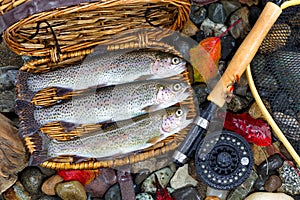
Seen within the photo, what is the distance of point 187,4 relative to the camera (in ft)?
10.9

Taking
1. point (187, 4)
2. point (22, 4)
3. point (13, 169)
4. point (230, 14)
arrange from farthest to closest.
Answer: point (230, 14)
point (13, 169)
point (187, 4)
point (22, 4)

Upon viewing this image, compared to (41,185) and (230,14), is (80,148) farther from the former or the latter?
(230,14)

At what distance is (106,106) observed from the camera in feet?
11.9

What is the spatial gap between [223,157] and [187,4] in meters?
1.09

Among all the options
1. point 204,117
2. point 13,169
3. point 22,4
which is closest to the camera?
point 22,4

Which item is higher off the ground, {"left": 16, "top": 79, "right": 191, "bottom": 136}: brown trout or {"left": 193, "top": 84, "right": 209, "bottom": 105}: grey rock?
{"left": 16, "top": 79, "right": 191, "bottom": 136}: brown trout

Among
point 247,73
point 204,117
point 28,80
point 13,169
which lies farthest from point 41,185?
point 247,73

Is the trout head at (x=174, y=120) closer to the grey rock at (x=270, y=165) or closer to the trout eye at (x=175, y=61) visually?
the trout eye at (x=175, y=61)

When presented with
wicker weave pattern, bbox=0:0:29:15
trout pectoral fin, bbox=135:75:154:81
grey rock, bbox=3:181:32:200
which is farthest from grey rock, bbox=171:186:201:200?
wicker weave pattern, bbox=0:0:29:15

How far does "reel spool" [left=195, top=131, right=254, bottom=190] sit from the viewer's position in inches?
146

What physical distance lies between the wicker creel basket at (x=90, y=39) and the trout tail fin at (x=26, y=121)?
70mm

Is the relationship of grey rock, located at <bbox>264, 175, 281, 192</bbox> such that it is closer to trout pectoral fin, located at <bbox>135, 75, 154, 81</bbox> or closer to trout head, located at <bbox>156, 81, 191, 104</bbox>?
trout head, located at <bbox>156, 81, 191, 104</bbox>

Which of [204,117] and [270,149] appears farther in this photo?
[270,149]

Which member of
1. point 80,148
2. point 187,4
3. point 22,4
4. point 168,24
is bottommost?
point 80,148
